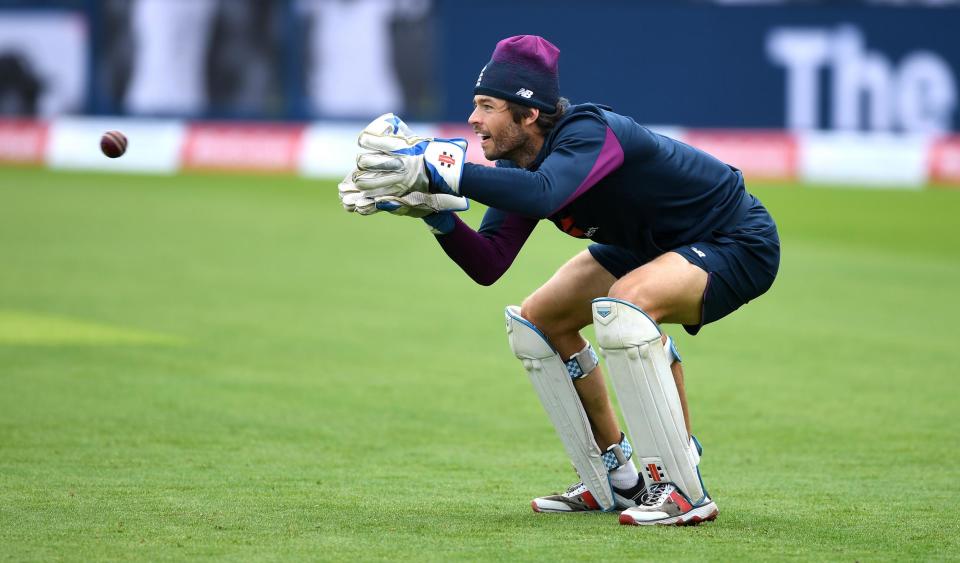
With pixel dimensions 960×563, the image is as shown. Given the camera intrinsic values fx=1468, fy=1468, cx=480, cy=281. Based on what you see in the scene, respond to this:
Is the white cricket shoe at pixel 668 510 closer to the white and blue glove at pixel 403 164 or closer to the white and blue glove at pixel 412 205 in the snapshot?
the white and blue glove at pixel 412 205

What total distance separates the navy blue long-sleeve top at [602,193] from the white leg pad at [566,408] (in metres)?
0.32

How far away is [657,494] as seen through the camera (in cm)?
583

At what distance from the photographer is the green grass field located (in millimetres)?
5566

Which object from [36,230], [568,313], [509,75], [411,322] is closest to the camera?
[509,75]

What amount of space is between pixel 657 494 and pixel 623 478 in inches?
18.2

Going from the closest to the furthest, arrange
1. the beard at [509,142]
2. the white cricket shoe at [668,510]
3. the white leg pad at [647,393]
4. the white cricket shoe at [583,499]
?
the white leg pad at [647,393] < the white cricket shoe at [668,510] < the beard at [509,142] < the white cricket shoe at [583,499]

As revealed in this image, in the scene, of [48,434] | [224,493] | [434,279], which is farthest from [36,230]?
[224,493]

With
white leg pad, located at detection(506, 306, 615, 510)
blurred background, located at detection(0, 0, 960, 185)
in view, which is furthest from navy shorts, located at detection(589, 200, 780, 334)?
blurred background, located at detection(0, 0, 960, 185)

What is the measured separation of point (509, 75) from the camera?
18.9ft

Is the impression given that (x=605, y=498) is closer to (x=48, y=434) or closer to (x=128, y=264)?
(x=48, y=434)

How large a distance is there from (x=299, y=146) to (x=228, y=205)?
14.8 feet

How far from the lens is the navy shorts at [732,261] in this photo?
19.4ft

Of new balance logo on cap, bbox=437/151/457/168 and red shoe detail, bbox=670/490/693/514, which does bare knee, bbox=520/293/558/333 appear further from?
new balance logo on cap, bbox=437/151/457/168

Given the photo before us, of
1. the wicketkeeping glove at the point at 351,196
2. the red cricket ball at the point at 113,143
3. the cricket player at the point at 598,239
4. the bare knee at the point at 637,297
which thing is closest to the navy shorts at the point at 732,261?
the cricket player at the point at 598,239
